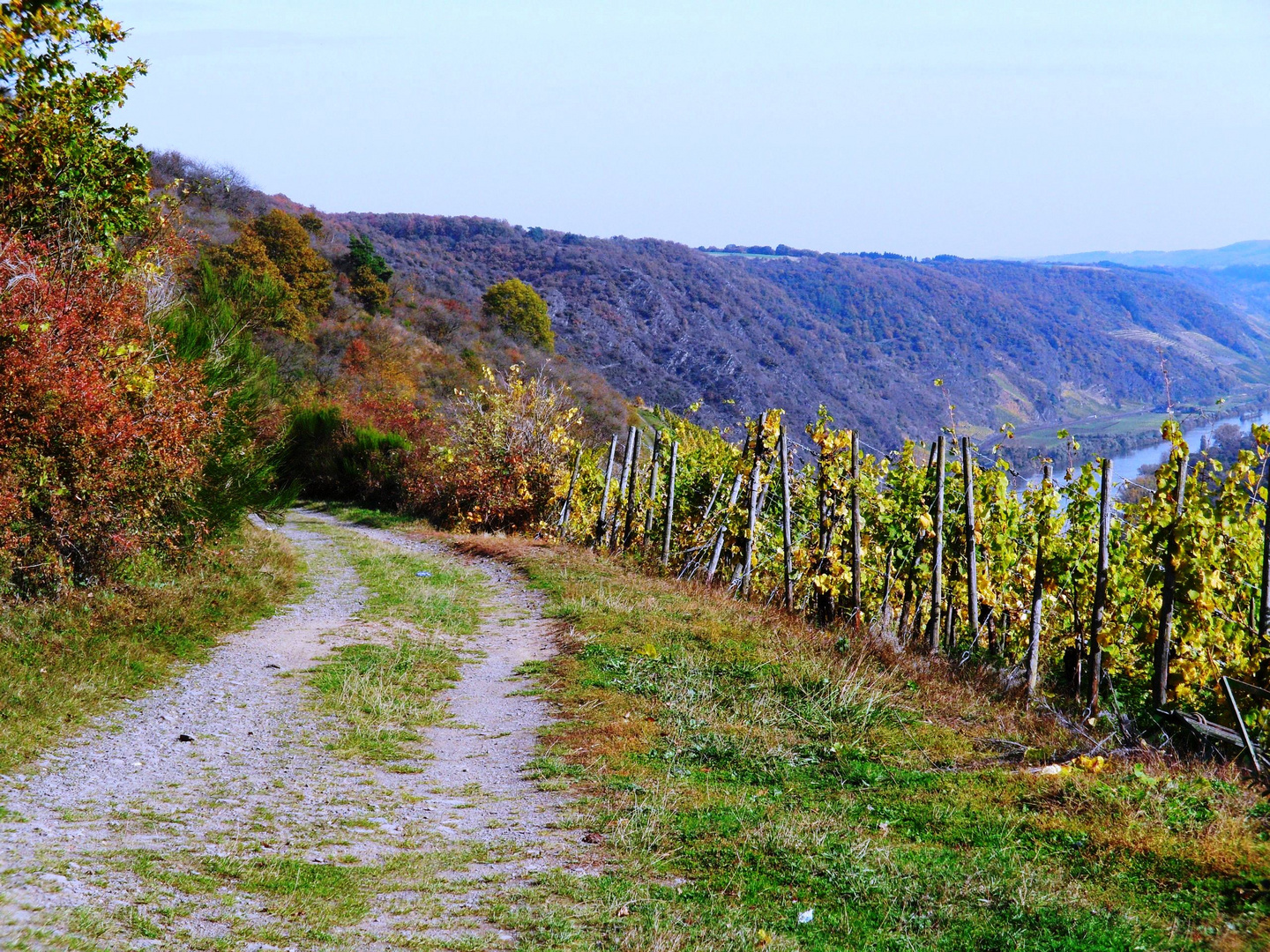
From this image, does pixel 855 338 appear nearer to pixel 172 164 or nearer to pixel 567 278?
pixel 567 278

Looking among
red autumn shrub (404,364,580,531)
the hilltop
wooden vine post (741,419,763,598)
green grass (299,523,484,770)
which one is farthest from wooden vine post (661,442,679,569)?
the hilltop

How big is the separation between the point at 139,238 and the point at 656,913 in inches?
430

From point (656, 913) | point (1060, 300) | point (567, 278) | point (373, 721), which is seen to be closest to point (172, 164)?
point (567, 278)

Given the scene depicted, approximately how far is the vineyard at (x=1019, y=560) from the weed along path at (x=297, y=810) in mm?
3561

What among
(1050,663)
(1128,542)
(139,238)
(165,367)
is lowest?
(1050,663)

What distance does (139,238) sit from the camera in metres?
11.4

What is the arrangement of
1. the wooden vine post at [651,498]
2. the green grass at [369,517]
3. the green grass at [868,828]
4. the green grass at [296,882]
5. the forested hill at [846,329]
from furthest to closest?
the forested hill at [846,329], the green grass at [369,517], the wooden vine post at [651,498], the green grass at [868,828], the green grass at [296,882]

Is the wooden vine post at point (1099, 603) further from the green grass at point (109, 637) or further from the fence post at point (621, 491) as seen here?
the fence post at point (621, 491)

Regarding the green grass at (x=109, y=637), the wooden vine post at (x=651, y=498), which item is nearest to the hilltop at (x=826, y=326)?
the wooden vine post at (x=651, y=498)

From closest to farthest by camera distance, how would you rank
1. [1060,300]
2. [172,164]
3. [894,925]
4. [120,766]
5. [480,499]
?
[894,925]
[120,766]
[480,499]
[172,164]
[1060,300]

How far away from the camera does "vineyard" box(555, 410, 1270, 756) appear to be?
21.6ft

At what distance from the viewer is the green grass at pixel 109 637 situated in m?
6.29

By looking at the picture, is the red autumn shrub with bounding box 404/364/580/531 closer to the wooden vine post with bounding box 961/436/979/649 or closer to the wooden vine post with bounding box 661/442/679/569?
the wooden vine post with bounding box 661/442/679/569

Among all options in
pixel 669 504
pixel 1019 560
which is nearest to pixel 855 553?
pixel 1019 560
